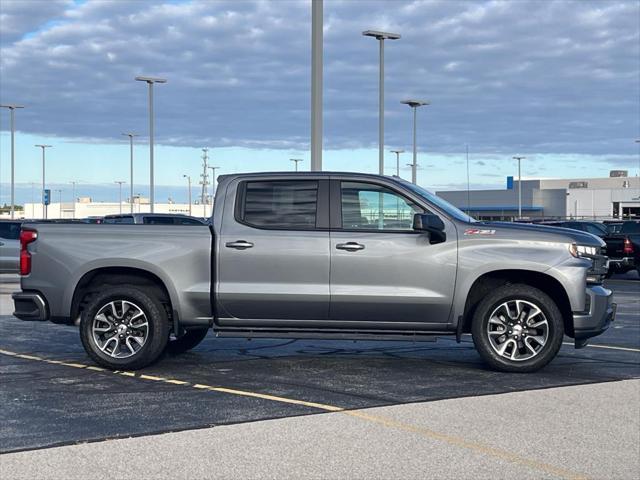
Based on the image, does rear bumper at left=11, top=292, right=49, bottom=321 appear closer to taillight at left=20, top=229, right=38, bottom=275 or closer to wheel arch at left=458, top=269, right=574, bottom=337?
taillight at left=20, top=229, right=38, bottom=275

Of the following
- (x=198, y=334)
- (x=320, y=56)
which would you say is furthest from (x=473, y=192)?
(x=198, y=334)

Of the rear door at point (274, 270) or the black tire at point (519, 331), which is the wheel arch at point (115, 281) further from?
the black tire at point (519, 331)

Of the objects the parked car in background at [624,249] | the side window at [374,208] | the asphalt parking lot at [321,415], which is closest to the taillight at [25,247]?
the asphalt parking lot at [321,415]

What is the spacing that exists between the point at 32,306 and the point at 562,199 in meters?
84.8

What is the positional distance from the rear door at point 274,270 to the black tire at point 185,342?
159 centimetres

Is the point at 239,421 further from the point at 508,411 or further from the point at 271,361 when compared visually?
the point at 271,361

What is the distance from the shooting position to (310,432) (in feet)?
22.7

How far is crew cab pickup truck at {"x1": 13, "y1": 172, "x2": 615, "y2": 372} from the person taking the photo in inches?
367

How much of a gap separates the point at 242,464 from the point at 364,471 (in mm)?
801

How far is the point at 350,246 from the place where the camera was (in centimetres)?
934

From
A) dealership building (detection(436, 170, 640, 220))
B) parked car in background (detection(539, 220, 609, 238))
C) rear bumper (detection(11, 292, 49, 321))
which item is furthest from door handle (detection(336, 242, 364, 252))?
dealership building (detection(436, 170, 640, 220))

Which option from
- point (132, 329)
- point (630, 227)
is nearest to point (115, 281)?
point (132, 329)

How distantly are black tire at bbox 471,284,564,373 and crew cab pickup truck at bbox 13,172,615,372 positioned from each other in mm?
14

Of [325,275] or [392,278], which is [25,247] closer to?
[325,275]
